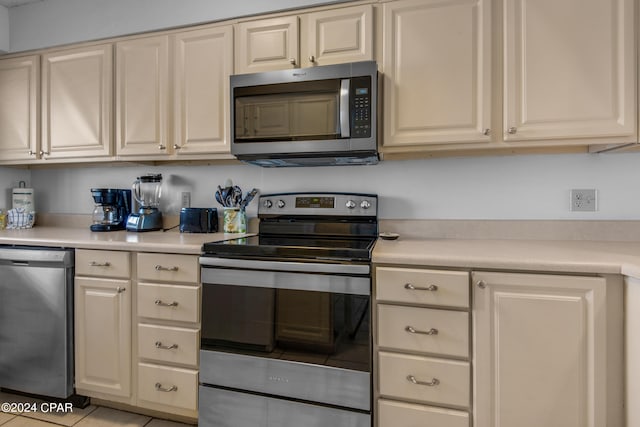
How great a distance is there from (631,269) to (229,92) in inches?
73.4

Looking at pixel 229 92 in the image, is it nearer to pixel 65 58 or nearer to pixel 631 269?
pixel 65 58

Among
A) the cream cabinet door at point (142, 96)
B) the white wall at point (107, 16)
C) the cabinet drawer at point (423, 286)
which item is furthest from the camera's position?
the cream cabinet door at point (142, 96)

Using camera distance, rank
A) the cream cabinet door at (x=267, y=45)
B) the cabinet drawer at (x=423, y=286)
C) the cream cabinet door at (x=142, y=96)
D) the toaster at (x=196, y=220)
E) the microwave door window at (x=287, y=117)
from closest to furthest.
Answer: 1. the cabinet drawer at (x=423, y=286)
2. the microwave door window at (x=287, y=117)
3. the cream cabinet door at (x=267, y=45)
4. the cream cabinet door at (x=142, y=96)
5. the toaster at (x=196, y=220)

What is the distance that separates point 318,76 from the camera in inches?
69.1

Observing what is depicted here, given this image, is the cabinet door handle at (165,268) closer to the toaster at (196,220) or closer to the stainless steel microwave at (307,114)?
the toaster at (196,220)

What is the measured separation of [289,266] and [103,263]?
98cm

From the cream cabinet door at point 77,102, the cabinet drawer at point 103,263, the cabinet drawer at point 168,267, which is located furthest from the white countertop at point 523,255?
the cream cabinet door at point 77,102

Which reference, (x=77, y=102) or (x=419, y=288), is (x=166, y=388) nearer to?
(x=419, y=288)

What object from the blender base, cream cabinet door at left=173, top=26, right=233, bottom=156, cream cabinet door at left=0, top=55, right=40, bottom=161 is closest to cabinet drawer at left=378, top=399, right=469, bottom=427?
cream cabinet door at left=173, top=26, right=233, bottom=156

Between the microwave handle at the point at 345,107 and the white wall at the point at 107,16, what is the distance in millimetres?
473

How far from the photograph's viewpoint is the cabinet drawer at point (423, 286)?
136 centimetres

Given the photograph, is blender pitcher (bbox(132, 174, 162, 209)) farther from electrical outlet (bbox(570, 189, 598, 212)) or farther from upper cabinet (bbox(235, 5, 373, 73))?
electrical outlet (bbox(570, 189, 598, 212))

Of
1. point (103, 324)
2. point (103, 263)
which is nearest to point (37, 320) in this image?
point (103, 324)

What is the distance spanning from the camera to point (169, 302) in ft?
5.59
